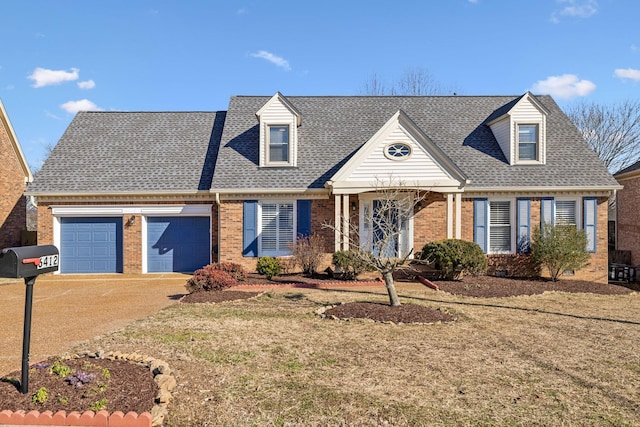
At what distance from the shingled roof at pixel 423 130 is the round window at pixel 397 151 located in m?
2.02

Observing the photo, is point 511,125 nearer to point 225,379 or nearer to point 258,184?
point 258,184

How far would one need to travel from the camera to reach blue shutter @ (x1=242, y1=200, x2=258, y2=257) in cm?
1417

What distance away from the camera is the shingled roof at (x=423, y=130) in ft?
46.9

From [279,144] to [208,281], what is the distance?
6199 millimetres

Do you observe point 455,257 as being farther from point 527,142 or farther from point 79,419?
point 79,419

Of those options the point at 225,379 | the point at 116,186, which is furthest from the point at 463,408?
the point at 116,186

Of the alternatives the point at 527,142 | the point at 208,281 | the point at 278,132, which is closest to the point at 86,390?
the point at 208,281

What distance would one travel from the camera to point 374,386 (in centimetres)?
486

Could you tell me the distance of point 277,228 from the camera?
14.3m

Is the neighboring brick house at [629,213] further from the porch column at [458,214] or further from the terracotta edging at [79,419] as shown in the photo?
the terracotta edging at [79,419]

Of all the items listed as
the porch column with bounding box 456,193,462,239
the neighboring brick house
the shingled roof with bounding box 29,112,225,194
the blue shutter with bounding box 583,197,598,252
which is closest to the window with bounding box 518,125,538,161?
the blue shutter with bounding box 583,197,598,252

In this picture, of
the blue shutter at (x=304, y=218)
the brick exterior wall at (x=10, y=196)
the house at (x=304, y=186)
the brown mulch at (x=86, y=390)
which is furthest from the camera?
the brick exterior wall at (x=10, y=196)

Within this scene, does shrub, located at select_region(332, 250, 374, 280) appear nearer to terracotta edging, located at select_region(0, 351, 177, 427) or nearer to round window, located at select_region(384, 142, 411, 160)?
round window, located at select_region(384, 142, 411, 160)

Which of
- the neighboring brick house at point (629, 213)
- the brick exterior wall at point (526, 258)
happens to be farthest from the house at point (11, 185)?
the neighboring brick house at point (629, 213)
